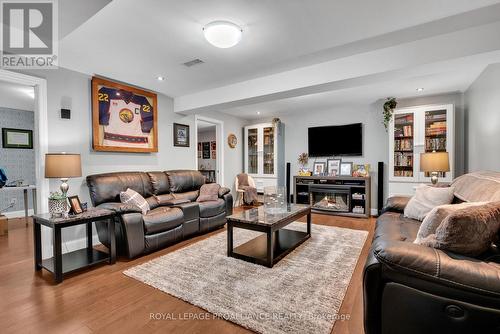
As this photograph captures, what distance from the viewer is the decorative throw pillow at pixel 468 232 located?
1245mm

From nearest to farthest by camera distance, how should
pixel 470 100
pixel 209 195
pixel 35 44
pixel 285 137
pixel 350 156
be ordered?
pixel 35 44
pixel 470 100
pixel 209 195
pixel 350 156
pixel 285 137

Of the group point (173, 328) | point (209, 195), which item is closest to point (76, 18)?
point (173, 328)

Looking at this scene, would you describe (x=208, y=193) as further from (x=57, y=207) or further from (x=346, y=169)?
(x=346, y=169)

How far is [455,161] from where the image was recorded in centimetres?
432

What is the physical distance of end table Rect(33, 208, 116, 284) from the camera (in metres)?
2.28

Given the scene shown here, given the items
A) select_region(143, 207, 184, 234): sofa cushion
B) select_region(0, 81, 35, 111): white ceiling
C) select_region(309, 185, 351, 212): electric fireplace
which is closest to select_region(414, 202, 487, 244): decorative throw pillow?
select_region(143, 207, 184, 234): sofa cushion

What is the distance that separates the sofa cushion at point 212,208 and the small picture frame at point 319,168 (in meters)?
A: 2.62

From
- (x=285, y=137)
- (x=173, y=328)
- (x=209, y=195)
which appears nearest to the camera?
(x=173, y=328)

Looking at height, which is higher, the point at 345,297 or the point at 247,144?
the point at 247,144

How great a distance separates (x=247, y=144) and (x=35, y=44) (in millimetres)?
4656

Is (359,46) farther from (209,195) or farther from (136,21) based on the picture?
(209,195)

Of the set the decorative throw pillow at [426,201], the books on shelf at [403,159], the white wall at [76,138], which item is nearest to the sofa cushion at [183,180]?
the white wall at [76,138]

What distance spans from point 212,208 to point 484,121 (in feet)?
13.0

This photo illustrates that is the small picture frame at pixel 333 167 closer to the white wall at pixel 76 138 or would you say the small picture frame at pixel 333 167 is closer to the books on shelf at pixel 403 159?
the books on shelf at pixel 403 159
